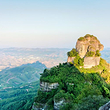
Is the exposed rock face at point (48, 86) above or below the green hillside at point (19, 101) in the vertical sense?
above

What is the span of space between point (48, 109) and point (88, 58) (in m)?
16.6

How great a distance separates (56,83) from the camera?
23.8m

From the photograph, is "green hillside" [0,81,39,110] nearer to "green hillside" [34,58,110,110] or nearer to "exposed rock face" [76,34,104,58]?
"green hillside" [34,58,110,110]

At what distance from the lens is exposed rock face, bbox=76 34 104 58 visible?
110 feet

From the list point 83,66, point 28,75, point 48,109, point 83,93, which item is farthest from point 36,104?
point 28,75

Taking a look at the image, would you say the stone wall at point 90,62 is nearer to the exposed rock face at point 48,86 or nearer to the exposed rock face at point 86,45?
the exposed rock face at point 86,45

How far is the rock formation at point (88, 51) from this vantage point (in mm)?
31688

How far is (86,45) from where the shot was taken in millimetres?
33875

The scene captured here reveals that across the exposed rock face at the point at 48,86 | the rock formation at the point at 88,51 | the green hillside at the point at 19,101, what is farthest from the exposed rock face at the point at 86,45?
the green hillside at the point at 19,101

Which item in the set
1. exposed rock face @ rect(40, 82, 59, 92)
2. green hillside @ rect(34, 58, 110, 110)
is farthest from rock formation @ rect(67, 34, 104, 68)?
exposed rock face @ rect(40, 82, 59, 92)

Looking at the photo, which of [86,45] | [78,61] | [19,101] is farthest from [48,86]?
[19,101]

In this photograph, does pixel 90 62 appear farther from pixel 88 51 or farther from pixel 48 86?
pixel 48 86

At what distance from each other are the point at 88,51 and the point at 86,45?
1.66 meters

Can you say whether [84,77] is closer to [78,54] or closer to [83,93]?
[83,93]
